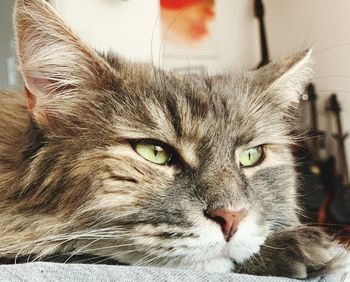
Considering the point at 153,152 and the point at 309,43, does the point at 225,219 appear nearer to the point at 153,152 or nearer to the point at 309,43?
the point at 153,152

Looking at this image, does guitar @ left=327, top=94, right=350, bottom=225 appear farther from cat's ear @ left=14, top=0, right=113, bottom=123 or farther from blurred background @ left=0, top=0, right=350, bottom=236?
cat's ear @ left=14, top=0, right=113, bottom=123

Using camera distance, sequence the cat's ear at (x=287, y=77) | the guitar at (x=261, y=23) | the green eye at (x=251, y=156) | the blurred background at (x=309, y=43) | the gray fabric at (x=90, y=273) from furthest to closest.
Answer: the guitar at (x=261, y=23) < the blurred background at (x=309, y=43) < the cat's ear at (x=287, y=77) < the green eye at (x=251, y=156) < the gray fabric at (x=90, y=273)

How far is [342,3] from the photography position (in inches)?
147

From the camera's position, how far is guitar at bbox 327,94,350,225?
3324 mm

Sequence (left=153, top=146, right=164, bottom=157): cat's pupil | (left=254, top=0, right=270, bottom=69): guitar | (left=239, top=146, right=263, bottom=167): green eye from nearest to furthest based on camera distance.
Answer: (left=153, top=146, right=164, bottom=157): cat's pupil, (left=239, top=146, right=263, bottom=167): green eye, (left=254, top=0, right=270, bottom=69): guitar

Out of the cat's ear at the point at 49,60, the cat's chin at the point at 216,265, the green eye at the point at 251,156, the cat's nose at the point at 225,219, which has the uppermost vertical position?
the cat's ear at the point at 49,60

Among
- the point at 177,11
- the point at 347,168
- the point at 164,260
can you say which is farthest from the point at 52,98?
the point at 347,168

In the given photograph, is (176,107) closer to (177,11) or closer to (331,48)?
(177,11)

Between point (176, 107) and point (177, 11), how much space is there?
260 cm

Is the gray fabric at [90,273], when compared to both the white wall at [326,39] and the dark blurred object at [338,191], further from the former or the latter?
the white wall at [326,39]

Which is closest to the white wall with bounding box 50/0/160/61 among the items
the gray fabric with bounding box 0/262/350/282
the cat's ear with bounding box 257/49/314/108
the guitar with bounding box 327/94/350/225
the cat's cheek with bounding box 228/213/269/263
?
the cat's ear with bounding box 257/49/314/108

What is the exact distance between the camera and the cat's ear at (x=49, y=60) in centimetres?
91

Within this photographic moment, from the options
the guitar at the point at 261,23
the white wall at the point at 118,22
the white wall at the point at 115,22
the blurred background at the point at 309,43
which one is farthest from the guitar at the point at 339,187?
the white wall at the point at 115,22

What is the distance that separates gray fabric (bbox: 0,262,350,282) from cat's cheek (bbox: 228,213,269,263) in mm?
134
